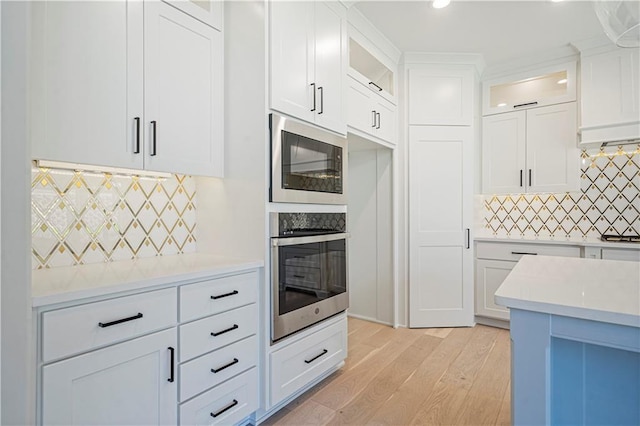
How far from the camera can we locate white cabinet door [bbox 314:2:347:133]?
2.11 m

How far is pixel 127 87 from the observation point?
4.86 ft

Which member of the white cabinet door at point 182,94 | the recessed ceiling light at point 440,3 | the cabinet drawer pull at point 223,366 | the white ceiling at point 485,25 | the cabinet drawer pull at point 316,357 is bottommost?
the cabinet drawer pull at point 316,357

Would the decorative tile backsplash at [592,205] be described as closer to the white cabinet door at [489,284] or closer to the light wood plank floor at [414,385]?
the white cabinet door at [489,284]

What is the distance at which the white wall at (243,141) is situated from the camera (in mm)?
1777

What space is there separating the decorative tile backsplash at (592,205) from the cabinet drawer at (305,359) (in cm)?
249

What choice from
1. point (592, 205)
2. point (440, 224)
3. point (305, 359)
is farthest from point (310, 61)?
point (592, 205)

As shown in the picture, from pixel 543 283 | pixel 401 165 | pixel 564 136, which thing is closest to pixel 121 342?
pixel 543 283

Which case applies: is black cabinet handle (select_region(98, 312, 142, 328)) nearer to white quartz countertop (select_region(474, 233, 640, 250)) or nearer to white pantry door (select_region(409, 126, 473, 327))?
white pantry door (select_region(409, 126, 473, 327))

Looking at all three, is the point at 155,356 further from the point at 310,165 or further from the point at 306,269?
the point at 310,165

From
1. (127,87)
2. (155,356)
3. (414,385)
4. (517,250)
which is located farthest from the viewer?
(517,250)

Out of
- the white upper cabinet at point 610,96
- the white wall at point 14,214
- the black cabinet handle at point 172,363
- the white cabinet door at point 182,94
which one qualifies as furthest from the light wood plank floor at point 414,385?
the white upper cabinet at point 610,96

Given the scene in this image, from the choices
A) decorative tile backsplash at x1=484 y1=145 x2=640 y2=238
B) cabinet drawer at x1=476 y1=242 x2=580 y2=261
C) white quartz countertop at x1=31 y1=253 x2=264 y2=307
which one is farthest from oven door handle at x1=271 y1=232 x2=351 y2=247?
decorative tile backsplash at x1=484 y1=145 x2=640 y2=238

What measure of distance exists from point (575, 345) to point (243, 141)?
1743mm

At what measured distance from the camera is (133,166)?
1.52 metres
